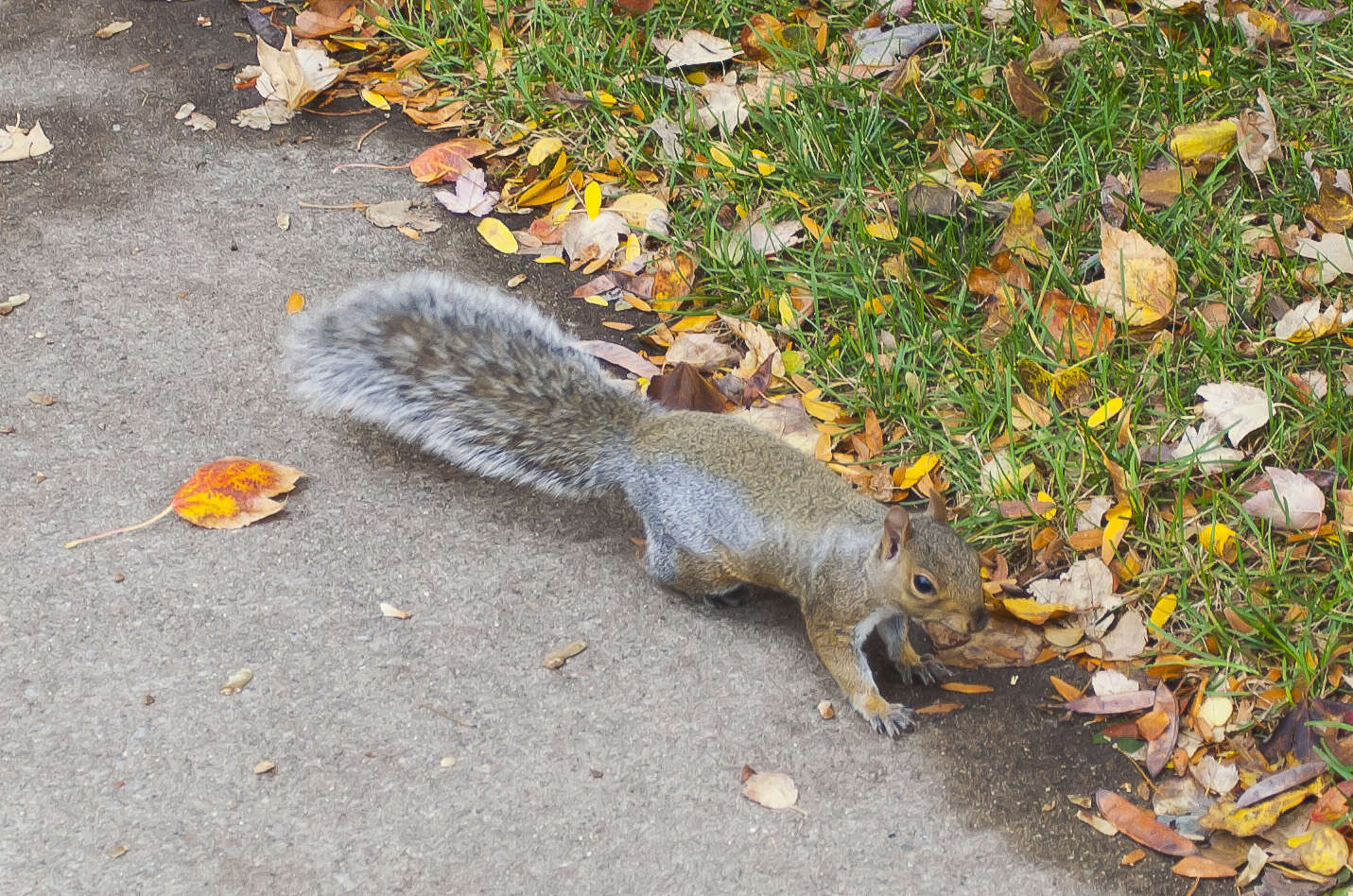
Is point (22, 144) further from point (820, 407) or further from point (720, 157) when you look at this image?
point (820, 407)

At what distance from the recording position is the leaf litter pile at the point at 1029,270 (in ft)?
9.06

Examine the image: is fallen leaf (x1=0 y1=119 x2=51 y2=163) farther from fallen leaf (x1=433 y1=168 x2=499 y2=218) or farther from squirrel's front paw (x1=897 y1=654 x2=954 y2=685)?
squirrel's front paw (x1=897 y1=654 x2=954 y2=685)

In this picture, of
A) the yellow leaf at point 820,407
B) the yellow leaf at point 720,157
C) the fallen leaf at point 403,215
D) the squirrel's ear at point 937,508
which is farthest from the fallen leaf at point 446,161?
the squirrel's ear at point 937,508

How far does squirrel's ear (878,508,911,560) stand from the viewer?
2.58m

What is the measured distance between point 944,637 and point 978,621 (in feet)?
1.22

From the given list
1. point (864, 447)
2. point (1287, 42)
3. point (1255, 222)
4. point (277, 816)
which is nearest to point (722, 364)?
point (864, 447)

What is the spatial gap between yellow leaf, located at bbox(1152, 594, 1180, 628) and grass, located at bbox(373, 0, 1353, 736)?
0.08 ft

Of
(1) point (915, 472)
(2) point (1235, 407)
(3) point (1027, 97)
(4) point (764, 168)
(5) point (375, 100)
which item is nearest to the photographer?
(2) point (1235, 407)

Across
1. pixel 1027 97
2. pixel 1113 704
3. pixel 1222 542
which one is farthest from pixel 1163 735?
pixel 1027 97

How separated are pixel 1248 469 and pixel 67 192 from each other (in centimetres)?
353

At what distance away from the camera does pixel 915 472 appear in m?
3.28

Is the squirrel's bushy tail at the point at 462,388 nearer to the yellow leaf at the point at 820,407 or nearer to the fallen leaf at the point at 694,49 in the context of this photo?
the yellow leaf at the point at 820,407

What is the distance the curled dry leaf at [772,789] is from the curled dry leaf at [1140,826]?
0.60 m

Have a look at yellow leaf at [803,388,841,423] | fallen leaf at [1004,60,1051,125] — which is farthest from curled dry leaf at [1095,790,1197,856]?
fallen leaf at [1004,60,1051,125]
